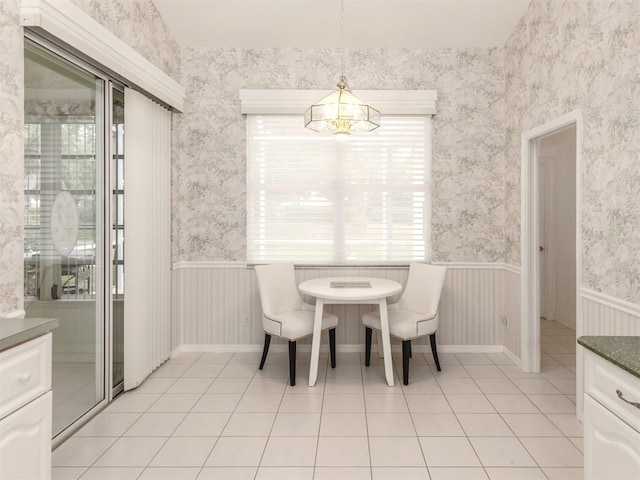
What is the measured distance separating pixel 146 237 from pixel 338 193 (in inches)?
68.7

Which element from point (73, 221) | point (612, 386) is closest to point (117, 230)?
point (73, 221)

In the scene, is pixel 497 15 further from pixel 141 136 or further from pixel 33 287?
pixel 33 287

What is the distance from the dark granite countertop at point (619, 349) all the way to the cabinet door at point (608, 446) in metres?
0.20

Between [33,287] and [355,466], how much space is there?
1922 mm

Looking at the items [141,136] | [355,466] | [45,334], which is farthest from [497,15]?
[45,334]

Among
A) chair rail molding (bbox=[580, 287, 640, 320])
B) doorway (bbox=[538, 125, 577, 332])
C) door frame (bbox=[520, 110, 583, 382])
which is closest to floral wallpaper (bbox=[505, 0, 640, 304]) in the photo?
chair rail molding (bbox=[580, 287, 640, 320])

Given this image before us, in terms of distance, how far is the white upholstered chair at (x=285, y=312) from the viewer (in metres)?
3.15

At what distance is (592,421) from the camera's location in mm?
1530

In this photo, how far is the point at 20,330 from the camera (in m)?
1.45

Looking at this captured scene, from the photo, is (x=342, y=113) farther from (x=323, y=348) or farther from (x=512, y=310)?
(x=512, y=310)

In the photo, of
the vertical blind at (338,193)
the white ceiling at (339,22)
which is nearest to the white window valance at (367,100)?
the vertical blind at (338,193)

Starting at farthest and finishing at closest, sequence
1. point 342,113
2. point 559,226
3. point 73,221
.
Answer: point 559,226 < point 342,113 < point 73,221

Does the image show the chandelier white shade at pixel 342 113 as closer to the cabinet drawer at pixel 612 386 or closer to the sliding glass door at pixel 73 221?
the sliding glass door at pixel 73 221

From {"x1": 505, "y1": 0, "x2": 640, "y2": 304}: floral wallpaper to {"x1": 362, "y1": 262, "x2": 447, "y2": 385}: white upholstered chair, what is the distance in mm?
1112
